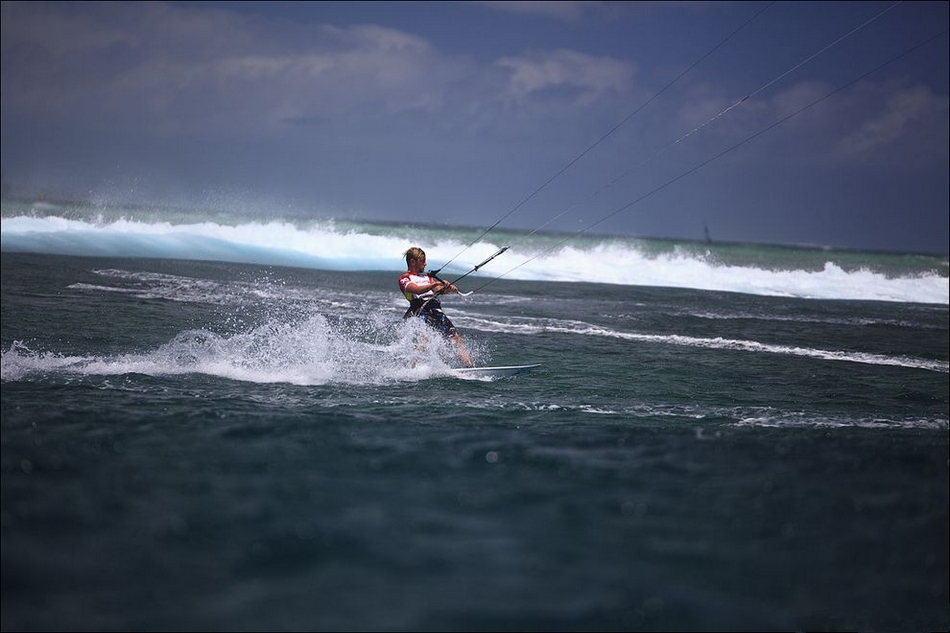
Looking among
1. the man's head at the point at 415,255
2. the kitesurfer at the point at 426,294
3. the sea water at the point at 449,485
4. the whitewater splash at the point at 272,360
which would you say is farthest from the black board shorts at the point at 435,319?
the man's head at the point at 415,255

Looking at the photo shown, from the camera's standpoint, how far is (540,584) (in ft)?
12.8

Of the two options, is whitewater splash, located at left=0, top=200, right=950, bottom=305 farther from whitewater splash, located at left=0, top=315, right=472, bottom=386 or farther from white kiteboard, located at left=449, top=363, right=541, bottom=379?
white kiteboard, located at left=449, top=363, right=541, bottom=379

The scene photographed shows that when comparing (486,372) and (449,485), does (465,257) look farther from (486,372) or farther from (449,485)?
(449,485)

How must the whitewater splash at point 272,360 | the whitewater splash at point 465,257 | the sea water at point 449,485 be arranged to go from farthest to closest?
the whitewater splash at point 465,257, the whitewater splash at point 272,360, the sea water at point 449,485

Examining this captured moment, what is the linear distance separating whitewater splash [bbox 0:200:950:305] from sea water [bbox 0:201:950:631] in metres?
26.0

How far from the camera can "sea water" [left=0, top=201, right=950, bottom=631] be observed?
12.3 feet

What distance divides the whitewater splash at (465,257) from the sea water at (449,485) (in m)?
26.0

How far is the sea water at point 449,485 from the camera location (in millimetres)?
3745

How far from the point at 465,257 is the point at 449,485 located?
47.1 metres

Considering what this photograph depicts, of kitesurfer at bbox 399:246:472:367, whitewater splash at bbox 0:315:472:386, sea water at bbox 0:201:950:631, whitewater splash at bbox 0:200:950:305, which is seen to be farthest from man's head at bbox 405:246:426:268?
whitewater splash at bbox 0:200:950:305

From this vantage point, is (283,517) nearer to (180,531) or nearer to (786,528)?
(180,531)

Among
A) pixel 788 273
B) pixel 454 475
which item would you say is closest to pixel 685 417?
pixel 454 475

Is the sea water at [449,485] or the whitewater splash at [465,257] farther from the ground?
the whitewater splash at [465,257]

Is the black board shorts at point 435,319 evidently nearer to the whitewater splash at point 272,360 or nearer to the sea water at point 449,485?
the whitewater splash at point 272,360
